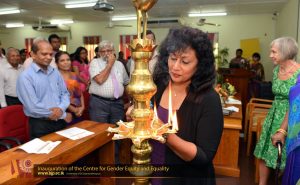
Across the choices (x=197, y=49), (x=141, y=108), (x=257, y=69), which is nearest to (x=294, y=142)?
(x=197, y=49)

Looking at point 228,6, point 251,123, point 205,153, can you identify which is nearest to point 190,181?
point 205,153

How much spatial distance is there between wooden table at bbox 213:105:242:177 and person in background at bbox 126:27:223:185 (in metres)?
2.09

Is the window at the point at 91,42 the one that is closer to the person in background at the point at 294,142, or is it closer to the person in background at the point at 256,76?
A: the person in background at the point at 256,76

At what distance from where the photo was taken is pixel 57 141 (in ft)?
6.55

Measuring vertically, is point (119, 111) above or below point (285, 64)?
below

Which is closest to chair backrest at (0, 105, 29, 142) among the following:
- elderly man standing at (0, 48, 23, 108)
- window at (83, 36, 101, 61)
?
elderly man standing at (0, 48, 23, 108)

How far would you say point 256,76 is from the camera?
23.2 ft

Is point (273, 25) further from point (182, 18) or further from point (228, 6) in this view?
point (182, 18)

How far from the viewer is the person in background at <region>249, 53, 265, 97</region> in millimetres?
6304

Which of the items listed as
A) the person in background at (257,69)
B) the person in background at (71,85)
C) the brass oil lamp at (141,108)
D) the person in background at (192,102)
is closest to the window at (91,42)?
the person in background at (257,69)

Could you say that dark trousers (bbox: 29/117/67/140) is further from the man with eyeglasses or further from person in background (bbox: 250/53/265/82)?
person in background (bbox: 250/53/265/82)

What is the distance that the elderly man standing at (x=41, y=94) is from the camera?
2.21m

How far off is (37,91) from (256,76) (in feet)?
20.5

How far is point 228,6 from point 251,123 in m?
4.76
